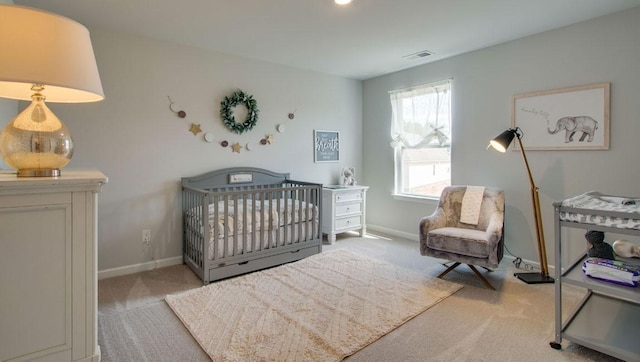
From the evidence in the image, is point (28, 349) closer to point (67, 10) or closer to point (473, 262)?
point (67, 10)

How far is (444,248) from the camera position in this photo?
9.59 ft

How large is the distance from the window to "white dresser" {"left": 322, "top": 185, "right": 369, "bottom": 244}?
63 centimetres

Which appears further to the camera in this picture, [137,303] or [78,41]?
[137,303]

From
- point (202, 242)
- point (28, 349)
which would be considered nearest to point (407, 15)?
point (202, 242)

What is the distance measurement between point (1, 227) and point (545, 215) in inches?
→ 156

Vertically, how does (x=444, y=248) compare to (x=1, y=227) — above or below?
below

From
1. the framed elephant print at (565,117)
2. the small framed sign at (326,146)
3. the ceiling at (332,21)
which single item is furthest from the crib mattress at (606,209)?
the small framed sign at (326,146)

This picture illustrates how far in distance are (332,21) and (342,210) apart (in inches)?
92.4

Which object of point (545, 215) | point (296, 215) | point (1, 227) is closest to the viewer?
point (1, 227)

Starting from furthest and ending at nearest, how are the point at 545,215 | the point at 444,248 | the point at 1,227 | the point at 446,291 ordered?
the point at 545,215
the point at 444,248
the point at 446,291
the point at 1,227

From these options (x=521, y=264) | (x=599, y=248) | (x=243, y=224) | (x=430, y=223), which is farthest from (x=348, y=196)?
(x=599, y=248)

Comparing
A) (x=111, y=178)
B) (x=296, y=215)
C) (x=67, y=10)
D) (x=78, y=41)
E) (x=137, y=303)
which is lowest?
(x=137, y=303)

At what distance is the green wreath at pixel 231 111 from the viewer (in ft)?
12.1

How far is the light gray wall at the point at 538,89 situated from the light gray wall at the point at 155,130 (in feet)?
6.50
